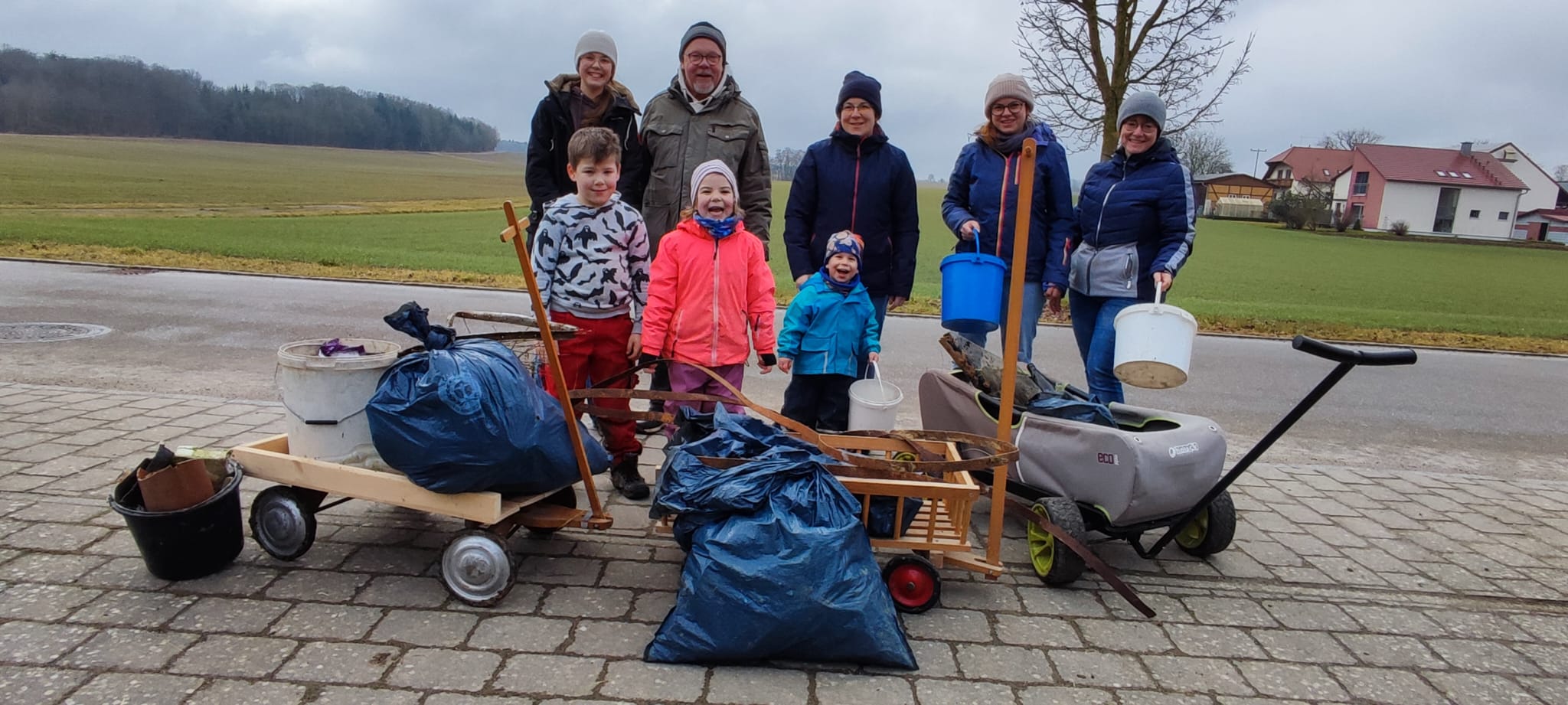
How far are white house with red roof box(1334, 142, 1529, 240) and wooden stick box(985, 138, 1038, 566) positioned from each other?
8122 centimetres

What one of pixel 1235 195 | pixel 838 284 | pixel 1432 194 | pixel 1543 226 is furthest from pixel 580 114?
pixel 1543 226

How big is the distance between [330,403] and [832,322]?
223 cm

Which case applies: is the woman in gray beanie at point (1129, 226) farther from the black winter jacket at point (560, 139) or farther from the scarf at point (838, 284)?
the black winter jacket at point (560, 139)

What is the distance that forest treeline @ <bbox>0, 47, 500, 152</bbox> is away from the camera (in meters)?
82.4

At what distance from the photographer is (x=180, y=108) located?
300ft

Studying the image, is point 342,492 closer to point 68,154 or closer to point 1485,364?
point 1485,364

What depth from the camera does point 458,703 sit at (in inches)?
95.7

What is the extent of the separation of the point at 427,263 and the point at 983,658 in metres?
15.5

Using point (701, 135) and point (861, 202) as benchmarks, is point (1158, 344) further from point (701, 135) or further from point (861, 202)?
point (701, 135)

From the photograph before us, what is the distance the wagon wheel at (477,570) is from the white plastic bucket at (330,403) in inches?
20.4

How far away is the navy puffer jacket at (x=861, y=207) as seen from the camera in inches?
184

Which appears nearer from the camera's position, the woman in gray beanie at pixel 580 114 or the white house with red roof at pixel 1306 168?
the woman in gray beanie at pixel 580 114

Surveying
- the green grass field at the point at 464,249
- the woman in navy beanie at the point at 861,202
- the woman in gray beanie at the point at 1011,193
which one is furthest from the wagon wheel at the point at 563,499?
the green grass field at the point at 464,249

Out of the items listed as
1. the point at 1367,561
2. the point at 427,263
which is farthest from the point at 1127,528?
the point at 427,263
